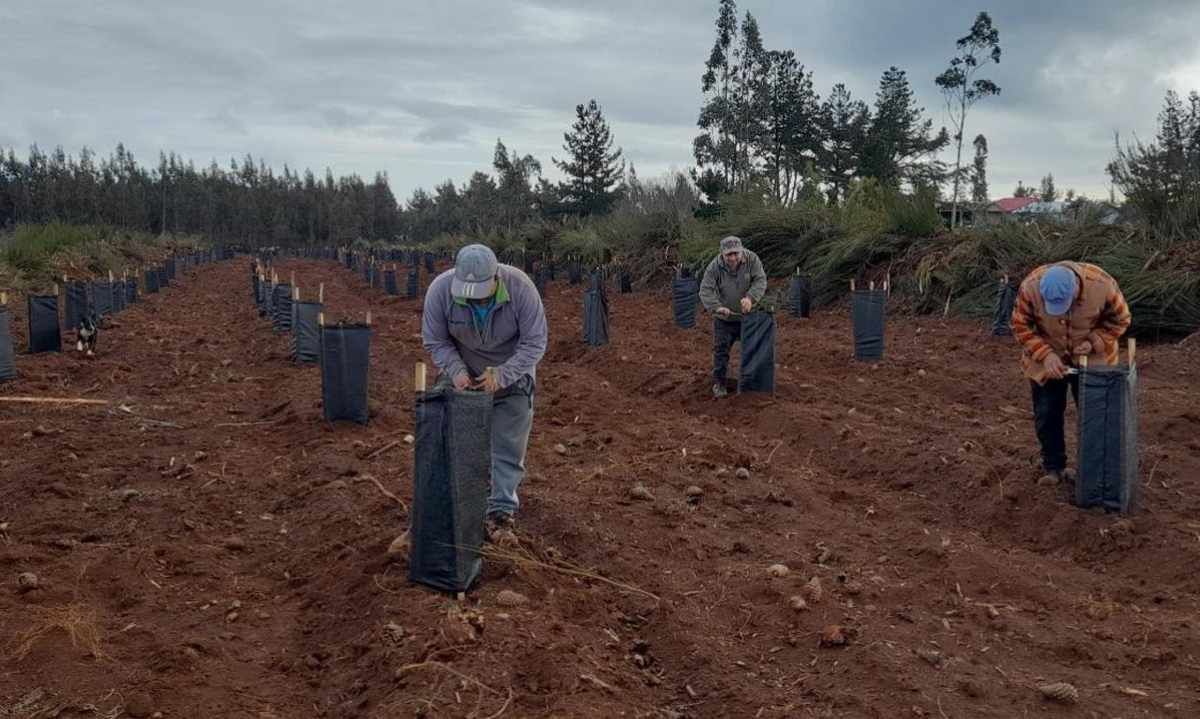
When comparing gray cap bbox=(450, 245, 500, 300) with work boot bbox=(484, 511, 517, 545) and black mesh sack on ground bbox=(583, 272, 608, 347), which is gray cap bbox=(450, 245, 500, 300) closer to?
work boot bbox=(484, 511, 517, 545)

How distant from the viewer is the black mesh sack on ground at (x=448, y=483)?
3.26 metres

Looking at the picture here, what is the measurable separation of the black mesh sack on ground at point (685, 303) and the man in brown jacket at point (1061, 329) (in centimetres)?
801

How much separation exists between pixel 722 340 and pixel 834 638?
444 centimetres

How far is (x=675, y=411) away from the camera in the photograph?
7.50 metres

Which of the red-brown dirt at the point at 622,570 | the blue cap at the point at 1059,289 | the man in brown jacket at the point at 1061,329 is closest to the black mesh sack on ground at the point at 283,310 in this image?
the red-brown dirt at the point at 622,570

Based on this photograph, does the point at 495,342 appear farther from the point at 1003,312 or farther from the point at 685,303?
the point at 685,303

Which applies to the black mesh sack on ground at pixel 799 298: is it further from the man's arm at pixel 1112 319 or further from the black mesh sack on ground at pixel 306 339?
the man's arm at pixel 1112 319

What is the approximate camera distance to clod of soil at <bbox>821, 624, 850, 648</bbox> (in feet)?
10.5

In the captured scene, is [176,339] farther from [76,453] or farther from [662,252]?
[662,252]

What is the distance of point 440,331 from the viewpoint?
3965 mm

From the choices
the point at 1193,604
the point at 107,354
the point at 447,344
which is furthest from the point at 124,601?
the point at 107,354

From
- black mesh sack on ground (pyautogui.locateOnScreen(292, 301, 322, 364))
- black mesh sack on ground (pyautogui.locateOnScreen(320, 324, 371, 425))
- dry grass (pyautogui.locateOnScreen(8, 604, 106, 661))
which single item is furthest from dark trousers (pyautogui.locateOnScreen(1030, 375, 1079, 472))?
black mesh sack on ground (pyautogui.locateOnScreen(292, 301, 322, 364))

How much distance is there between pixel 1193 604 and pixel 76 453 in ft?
20.3

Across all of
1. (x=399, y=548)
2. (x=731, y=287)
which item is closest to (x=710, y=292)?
(x=731, y=287)
